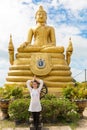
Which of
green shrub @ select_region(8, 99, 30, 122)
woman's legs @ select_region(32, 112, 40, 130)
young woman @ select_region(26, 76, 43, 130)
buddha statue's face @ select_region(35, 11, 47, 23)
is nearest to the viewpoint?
young woman @ select_region(26, 76, 43, 130)

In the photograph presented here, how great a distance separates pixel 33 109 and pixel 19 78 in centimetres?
830

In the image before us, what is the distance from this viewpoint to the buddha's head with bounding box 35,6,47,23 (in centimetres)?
1770

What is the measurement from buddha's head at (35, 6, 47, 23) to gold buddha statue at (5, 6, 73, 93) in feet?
4.13

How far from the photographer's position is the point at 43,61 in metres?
15.7

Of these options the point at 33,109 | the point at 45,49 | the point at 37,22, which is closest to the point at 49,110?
the point at 33,109

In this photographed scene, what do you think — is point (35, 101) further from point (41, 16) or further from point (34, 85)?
point (41, 16)

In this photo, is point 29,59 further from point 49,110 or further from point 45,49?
point 49,110

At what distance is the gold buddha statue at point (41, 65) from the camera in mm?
15531

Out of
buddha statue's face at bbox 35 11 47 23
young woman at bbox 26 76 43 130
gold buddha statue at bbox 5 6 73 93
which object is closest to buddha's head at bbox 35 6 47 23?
buddha statue's face at bbox 35 11 47 23

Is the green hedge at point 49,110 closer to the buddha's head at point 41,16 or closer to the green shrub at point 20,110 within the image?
the green shrub at point 20,110

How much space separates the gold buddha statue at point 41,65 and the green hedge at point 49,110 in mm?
5921

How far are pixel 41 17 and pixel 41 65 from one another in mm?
3460

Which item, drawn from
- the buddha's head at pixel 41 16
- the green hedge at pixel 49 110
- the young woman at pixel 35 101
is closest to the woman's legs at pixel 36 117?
the young woman at pixel 35 101

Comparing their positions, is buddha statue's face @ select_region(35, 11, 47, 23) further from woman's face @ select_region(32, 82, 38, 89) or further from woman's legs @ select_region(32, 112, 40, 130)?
woman's legs @ select_region(32, 112, 40, 130)
